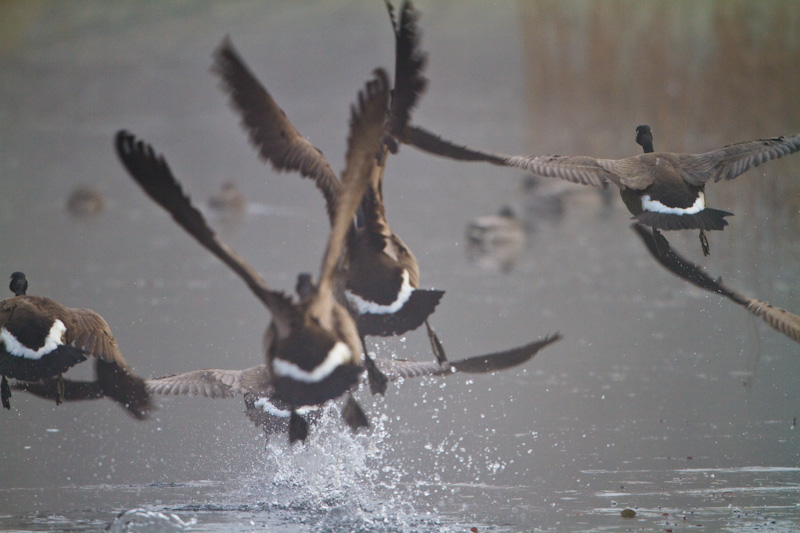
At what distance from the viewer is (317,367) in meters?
4.06

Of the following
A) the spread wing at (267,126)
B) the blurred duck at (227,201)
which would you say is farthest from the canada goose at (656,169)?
the blurred duck at (227,201)

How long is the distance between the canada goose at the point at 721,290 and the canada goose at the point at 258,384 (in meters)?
0.77

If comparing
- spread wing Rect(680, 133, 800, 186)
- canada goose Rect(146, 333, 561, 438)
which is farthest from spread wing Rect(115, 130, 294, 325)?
spread wing Rect(680, 133, 800, 186)

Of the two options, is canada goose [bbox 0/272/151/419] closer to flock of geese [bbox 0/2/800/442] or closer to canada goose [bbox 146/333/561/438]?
flock of geese [bbox 0/2/800/442]

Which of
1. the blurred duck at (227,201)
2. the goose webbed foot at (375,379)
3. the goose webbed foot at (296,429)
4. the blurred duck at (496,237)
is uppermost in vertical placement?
Answer: the blurred duck at (227,201)

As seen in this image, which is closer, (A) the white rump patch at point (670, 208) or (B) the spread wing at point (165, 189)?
(B) the spread wing at point (165, 189)

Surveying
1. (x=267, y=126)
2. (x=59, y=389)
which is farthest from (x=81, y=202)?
(x=267, y=126)

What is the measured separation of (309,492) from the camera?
5.44 meters

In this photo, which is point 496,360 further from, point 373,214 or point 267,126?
point 267,126

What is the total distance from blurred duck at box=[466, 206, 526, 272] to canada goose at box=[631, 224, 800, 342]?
809 centimetres

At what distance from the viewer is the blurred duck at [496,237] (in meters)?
13.4

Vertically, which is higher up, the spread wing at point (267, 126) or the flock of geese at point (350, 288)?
the spread wing at point (267, 126)

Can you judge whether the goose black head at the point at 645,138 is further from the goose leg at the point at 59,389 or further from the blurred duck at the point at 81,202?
the blurred duck at the point at 81,202

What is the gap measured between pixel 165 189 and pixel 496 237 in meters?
10.4
